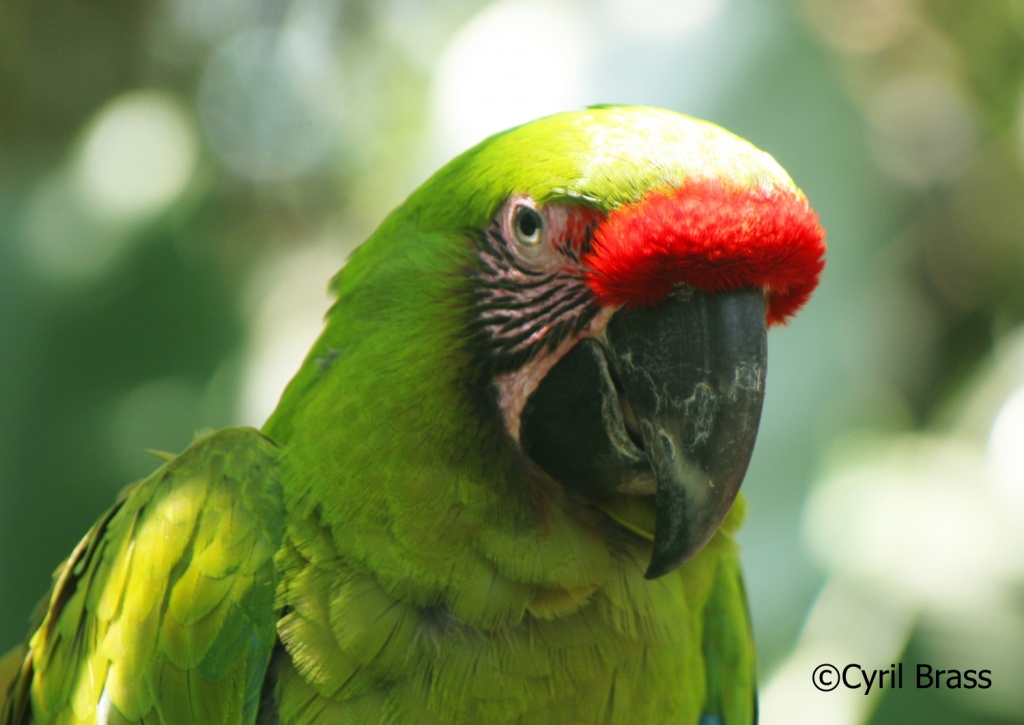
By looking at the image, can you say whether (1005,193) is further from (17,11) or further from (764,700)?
(17,11)

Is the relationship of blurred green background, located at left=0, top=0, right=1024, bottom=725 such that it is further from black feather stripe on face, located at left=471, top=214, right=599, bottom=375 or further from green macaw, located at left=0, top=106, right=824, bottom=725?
black feather stripe on face, located at left=471, top=214, right=599, bottom=375

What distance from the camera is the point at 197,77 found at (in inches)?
165

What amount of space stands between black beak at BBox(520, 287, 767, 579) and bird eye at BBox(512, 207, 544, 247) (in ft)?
0.52

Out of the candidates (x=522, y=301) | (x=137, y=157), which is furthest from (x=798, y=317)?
(x=137, y=157)

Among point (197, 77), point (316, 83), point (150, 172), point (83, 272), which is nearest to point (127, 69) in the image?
point (197, 77)

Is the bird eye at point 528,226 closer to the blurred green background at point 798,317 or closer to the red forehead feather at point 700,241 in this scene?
the red forehead feather at point 700,241

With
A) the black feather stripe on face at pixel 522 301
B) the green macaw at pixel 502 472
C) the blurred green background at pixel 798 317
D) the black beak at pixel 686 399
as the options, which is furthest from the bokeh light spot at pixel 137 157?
the black beak at pixel 686 399

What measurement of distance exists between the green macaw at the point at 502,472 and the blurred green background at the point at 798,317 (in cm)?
134

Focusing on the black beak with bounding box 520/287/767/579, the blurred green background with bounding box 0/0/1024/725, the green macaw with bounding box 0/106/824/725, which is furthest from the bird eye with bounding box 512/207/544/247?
the blurred green background with bounding box 0/0/1024/725

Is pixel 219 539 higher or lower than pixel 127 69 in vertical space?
lower

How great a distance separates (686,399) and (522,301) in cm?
27

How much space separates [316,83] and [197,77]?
633 millimetres

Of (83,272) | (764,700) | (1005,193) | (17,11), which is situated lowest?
(764,700)

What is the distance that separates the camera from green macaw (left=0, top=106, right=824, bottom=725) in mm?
1121
